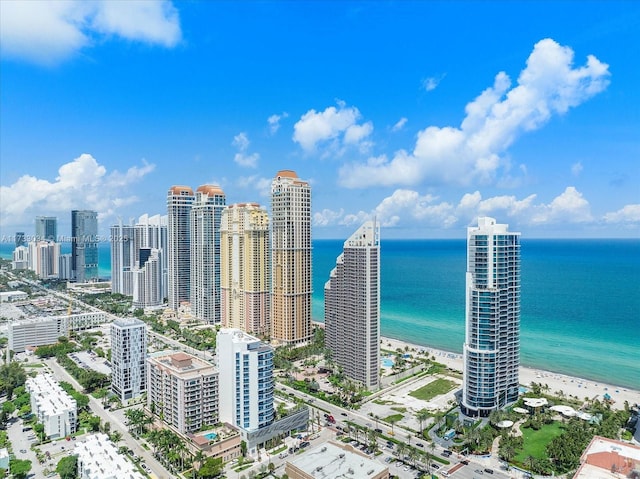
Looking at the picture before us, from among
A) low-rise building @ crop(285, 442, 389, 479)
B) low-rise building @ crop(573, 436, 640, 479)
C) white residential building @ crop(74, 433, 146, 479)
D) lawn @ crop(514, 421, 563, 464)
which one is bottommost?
lawn @ crop(514, 421, 563, 464)

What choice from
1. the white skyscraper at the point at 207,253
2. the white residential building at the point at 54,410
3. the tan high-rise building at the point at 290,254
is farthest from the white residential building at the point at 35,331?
the tan high-rise building at the point at 290,254

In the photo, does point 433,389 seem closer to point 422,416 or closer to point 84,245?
point 422,416

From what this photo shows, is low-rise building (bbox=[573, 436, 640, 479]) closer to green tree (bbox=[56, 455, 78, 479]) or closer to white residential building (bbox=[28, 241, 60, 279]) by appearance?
green tree (bbox=[56, 455, 78, 479])

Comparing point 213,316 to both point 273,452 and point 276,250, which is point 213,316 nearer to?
point 276,250

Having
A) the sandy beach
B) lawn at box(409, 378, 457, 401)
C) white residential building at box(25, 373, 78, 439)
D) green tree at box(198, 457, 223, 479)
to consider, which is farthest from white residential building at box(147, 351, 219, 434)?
the sandy beach

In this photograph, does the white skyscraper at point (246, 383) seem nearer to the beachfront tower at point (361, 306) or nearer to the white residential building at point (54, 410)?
the white residential building at point (54, 410)

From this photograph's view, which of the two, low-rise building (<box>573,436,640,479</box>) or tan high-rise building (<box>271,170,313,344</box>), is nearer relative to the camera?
low-rise building (<box>573,436,640,479</box>)
